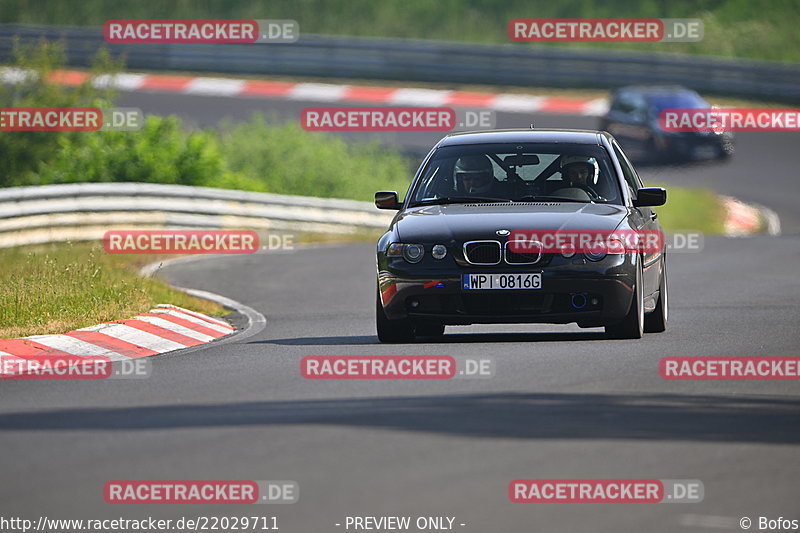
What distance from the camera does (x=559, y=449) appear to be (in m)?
7.68

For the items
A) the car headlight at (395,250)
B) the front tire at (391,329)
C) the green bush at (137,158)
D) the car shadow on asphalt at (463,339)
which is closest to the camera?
the car headlight at (395,250)

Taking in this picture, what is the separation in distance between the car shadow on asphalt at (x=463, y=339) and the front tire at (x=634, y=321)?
14 cm

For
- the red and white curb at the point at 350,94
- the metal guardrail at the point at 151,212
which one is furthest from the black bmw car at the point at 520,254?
the red and white curb at the point at 350,94

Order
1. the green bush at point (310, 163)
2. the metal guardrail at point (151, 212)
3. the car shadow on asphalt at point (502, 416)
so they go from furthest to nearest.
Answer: the green bush at point (310, 163), the metal guardrail at point (151, 212), the car shadow on asphalt at point (502, 416)

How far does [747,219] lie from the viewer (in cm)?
2950

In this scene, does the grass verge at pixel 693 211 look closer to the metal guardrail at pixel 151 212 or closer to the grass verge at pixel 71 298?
the metal guardrail at pixel 151 212

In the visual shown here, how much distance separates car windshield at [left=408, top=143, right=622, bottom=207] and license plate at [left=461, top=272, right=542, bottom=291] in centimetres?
113

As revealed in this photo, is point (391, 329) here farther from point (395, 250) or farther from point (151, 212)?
point (151, 212)

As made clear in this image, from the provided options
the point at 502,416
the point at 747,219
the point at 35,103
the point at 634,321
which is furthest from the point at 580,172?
the point at 747,219

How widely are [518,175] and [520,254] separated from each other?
1375mm

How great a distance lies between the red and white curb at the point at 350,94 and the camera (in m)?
36.8

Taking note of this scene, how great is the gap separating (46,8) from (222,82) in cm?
973

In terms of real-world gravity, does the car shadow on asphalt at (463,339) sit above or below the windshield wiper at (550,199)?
below

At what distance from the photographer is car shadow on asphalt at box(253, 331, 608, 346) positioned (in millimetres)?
12531
